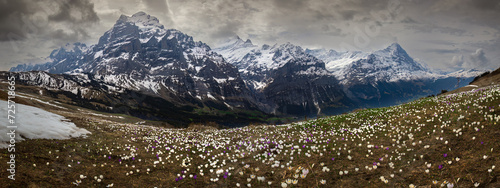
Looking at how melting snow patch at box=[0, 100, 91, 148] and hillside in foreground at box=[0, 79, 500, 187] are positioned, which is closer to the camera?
hillside in foreground at box=[0, 79, 500, 187]

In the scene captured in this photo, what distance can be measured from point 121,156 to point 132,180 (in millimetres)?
3324

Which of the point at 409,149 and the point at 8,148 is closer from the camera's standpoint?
the point at 8,148

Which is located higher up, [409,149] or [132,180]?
[409,149]

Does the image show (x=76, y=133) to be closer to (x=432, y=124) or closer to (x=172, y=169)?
(x=172, y=169)

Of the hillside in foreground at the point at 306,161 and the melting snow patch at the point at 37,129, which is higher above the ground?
the melting snow patch at the point at 37,129

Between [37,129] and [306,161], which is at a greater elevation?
[37,129]

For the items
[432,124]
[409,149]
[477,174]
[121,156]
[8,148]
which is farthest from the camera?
[432,124]

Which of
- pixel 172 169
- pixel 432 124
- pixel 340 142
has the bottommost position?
pixel 172 169

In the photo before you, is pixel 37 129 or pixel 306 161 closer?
pixel 306 161

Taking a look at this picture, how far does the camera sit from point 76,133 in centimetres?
1650

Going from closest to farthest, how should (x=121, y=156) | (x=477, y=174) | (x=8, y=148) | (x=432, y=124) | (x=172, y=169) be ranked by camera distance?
1. (x=477, y=174)
2. (x=8, y=148)
3. (x=172, y=169)
4. (x=121, y=156)
5. (x=432, y=124)

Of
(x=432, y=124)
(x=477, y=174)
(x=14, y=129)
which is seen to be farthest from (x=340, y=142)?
(x=14, y=129)

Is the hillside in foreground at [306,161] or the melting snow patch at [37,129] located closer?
Answer: the hillside in foreground at [306,161]

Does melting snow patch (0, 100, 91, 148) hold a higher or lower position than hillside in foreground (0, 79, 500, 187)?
higher
